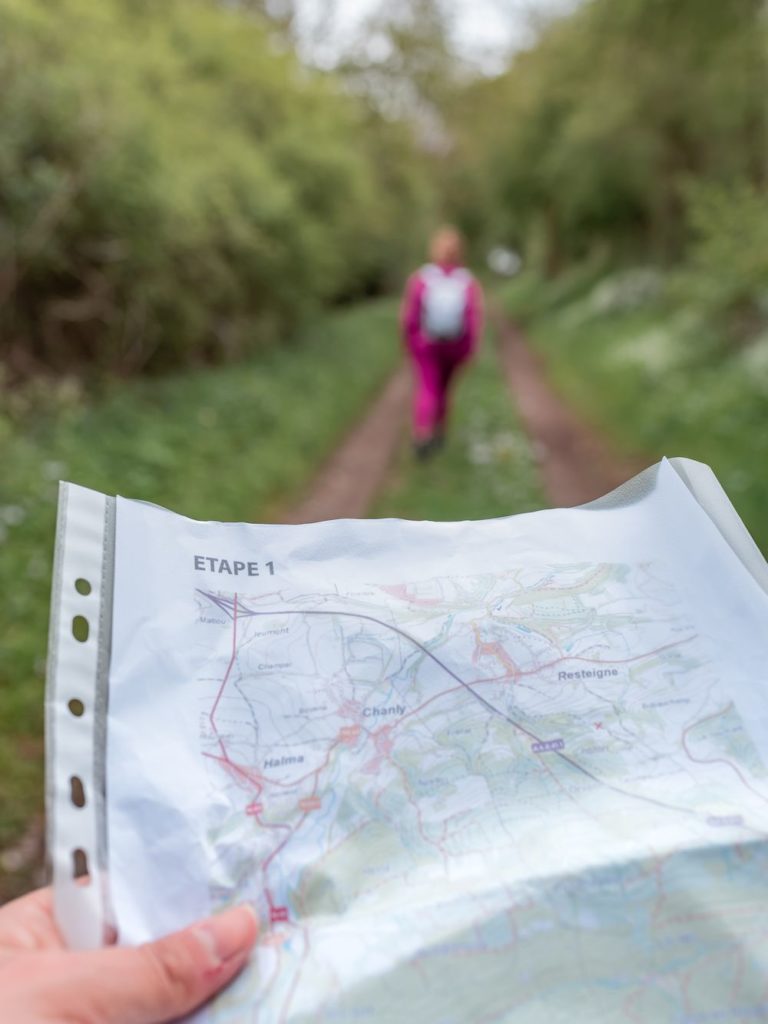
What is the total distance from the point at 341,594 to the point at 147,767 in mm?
345

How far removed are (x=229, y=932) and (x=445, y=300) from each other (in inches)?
233

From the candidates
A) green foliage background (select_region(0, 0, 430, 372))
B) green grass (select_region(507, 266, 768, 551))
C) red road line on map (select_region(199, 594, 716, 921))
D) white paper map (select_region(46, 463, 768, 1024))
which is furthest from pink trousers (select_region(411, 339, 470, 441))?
red road line on map (select_region(199, 594, 716, 921))

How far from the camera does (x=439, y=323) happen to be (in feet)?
20.8

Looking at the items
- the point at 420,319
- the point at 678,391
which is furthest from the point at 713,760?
the point at 678,391

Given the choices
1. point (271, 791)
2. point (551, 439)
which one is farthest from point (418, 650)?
point (551, 439)

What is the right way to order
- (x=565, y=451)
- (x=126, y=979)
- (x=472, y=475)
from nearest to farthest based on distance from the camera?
(x=126, y=979) → (x=472, y=475) → (x=565, y=451)

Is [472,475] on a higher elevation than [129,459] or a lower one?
lower

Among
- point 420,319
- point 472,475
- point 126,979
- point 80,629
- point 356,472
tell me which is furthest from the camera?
point 356,472

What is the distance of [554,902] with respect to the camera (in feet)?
2.96

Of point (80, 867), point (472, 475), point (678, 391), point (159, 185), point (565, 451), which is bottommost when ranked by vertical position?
point (80, 867)

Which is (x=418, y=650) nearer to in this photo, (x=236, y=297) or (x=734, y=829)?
(x=734, y=829)

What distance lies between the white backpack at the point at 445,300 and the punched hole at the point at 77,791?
5.81 metres

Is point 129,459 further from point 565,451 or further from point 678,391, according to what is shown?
point 678,391

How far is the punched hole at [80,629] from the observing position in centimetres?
96
